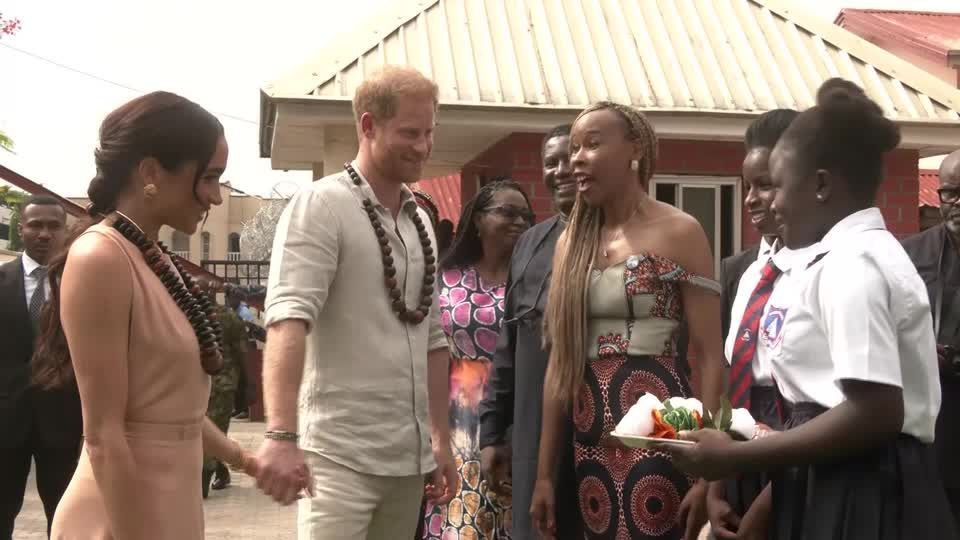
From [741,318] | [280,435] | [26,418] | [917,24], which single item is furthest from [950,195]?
[917,24]

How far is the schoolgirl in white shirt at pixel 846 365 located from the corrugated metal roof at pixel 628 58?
301 inches

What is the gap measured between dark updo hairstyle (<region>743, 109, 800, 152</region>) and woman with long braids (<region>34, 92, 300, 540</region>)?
91.6 inches

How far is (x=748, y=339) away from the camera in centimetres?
417

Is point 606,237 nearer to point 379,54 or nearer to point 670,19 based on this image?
point 379,54

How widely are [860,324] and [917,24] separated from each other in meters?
36.8

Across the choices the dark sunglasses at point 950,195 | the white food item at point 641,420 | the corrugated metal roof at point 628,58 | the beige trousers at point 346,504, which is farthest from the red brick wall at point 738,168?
the white food item at point 641,420

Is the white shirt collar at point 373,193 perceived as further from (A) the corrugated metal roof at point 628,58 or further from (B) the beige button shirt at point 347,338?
(A) the corrugated metal roof at point 628,58

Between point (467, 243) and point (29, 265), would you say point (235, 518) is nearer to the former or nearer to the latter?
point (29, 265)

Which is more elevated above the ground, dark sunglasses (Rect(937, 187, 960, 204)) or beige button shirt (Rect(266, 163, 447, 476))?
dark sunglasses (Rect(937, 187, 960, 204))

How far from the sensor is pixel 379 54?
37.3 ft

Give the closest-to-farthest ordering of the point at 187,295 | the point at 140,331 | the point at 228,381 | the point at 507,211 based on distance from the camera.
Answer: the point at 140,331 < the point at 187,295 < the point at 507,211 < the point at 228,381

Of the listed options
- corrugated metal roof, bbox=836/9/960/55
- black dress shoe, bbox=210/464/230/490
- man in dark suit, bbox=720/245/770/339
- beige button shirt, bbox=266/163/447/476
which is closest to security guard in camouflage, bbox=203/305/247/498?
black dress shoe, bbox=210/464/230/490

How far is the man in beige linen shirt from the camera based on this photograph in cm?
383

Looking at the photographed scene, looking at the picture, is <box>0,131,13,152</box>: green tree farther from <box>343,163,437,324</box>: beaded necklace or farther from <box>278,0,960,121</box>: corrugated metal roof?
<box>343,163,437,324</box>: beaded necklace
